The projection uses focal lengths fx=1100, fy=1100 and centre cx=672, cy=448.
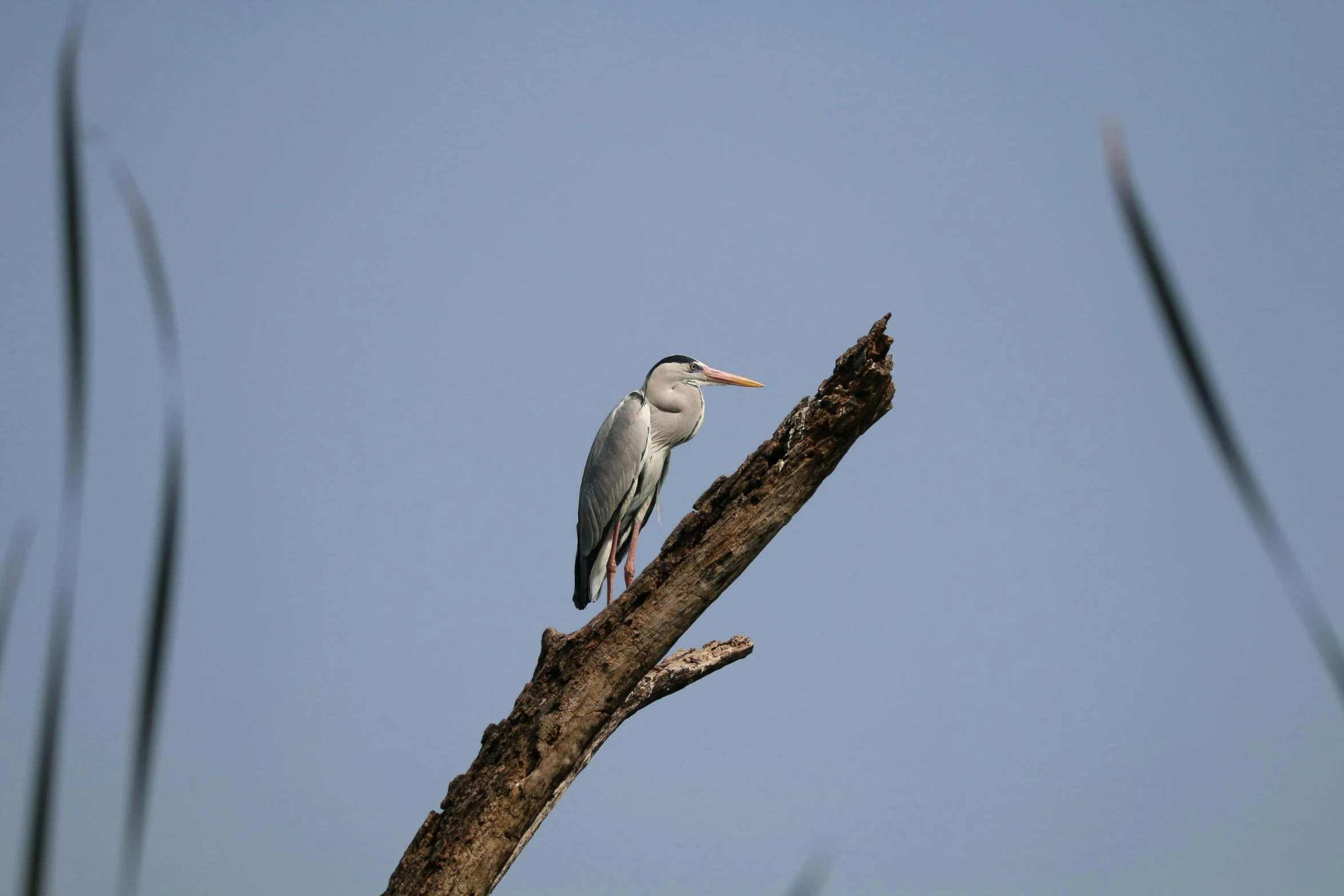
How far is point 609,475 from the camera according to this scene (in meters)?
6.11

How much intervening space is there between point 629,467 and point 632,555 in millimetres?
492

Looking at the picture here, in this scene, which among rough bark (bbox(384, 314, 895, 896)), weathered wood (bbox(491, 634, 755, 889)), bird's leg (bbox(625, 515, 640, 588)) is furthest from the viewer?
bird's leg (bbox(625, 515, 640, 588))

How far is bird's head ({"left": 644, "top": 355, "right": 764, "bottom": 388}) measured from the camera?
6383mm

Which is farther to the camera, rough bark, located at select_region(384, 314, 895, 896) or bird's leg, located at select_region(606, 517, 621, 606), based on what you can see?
bird's leg, located at select_region(606, 517, 621, 606)

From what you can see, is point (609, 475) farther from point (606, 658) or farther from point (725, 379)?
point (606, 658)

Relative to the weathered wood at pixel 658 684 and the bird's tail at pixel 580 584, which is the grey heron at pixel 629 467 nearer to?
the bird's tail at pixel 580 584

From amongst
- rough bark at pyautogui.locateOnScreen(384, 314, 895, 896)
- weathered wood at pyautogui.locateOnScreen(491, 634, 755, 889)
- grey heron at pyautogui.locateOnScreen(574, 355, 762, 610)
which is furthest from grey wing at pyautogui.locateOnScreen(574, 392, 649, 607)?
rough bark at pyautogui.locateOnScreen(384, 314, 895, 896)

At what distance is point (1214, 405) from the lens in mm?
510

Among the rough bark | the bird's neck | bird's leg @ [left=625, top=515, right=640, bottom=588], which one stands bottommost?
the rough bark

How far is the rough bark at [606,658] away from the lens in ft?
9.82

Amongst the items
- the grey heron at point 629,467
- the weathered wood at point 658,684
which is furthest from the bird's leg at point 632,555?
the weathered wood at point 658,684

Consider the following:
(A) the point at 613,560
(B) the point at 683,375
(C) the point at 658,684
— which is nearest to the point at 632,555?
(A) the point at 613,560

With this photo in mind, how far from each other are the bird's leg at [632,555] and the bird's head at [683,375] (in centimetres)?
80

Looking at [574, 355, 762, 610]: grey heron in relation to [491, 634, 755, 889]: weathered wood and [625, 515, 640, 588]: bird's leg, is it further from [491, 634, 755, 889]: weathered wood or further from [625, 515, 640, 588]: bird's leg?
[491, 634, 755, 889]: weathered wood
